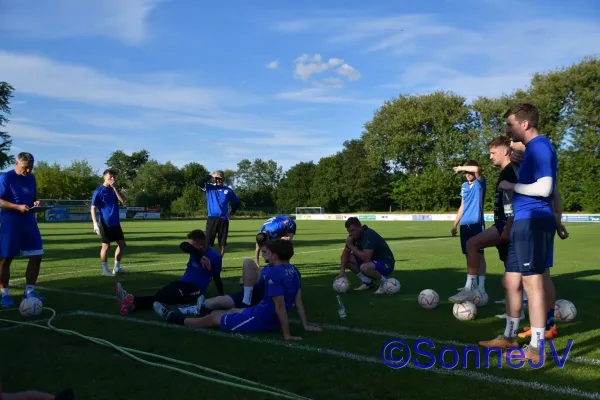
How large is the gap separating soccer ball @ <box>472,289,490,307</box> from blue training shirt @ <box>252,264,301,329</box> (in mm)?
2841

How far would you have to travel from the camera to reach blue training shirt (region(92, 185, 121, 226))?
10.7 metres

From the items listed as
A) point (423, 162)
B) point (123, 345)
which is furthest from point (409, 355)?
point (423, 162)

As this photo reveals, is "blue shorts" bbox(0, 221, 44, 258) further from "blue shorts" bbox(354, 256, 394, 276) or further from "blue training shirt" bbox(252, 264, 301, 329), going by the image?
"blue shorts" bbox(354, 256, 394, 276)

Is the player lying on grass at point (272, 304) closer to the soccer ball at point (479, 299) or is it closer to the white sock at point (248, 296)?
the white sock at point (248, 296)

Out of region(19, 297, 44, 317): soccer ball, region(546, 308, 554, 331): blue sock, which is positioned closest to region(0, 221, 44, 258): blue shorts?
region(19, 297, 44, 317): soccer ball

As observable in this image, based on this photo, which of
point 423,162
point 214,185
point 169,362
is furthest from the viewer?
point 423,162

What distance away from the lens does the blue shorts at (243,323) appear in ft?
18.4

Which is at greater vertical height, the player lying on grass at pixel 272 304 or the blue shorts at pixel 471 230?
the blue shorts at pixel 471 230

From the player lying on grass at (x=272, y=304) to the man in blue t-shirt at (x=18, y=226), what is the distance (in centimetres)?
330

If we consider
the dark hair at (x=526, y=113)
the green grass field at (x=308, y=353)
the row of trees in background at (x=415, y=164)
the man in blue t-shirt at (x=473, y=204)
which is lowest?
the green grass field at (x=308, y=353)

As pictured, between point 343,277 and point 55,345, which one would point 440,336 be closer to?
point 343,277

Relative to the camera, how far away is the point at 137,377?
4.17m

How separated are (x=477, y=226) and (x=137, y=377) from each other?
5.97 meters

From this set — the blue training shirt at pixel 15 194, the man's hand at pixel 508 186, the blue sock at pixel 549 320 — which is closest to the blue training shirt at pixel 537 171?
the man's hand at pixel 508 186
